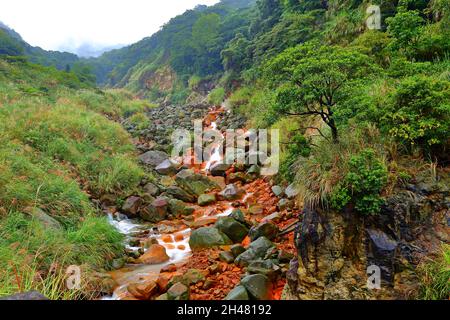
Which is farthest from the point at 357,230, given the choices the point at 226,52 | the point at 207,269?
the point at 226,52

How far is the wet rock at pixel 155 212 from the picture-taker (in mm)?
9484

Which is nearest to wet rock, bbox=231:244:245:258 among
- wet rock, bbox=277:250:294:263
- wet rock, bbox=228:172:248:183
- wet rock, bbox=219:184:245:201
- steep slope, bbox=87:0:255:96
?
wet rock, bbox=277:250:294:263

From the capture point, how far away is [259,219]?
340 inches

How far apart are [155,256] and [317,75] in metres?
5.04

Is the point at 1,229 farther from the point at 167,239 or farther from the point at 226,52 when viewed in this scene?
the point at 226,52

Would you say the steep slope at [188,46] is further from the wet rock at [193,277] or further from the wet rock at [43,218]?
the wet rock at [193,277]

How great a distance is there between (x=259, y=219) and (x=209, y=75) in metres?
29.9

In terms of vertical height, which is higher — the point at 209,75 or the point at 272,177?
the point at 209,75

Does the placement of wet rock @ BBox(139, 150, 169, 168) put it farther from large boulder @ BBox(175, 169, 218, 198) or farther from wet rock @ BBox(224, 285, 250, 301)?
wet rock @ BBox(224, 285, 250, 301)

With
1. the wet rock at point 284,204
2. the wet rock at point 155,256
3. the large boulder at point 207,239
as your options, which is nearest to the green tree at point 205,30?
the wet rock at point 284,204

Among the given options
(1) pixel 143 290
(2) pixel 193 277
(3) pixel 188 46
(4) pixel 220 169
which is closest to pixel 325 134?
(2) pixel 193 277

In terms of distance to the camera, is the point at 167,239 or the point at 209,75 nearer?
the point at 167,239

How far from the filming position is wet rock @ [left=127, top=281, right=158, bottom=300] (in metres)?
5.80

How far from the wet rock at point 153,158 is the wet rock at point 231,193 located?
4.04 metres
